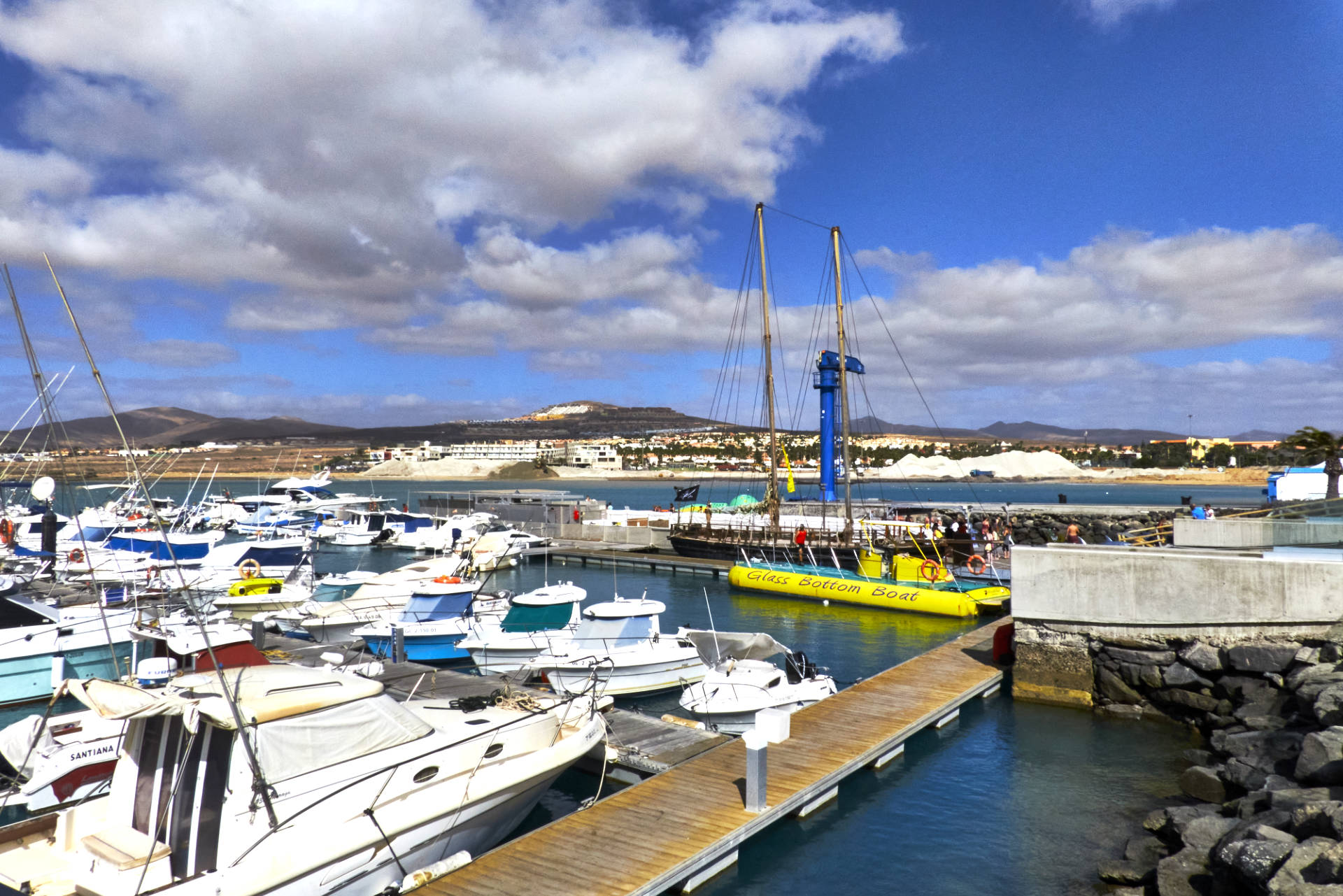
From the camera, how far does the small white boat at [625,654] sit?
19516 millimetres

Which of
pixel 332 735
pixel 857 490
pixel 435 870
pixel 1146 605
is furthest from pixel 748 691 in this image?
pixel 857 490

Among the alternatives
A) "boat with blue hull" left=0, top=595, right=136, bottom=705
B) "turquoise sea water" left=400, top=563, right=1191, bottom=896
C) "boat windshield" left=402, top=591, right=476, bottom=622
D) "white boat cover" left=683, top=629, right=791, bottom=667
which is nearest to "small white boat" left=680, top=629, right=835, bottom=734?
"white boat cover" left=683, top=629, right=791, bottom=667

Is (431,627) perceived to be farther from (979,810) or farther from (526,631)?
(979,810)

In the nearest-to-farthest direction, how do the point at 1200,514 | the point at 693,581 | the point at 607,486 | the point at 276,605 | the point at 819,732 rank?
1. the point at 819,732
2. the point at 276,605
3. the point at 693,581
4. the point at 1200,514
5. the point at 607,486

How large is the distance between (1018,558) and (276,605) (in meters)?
25.0

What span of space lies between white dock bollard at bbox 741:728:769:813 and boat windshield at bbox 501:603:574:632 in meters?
11.1

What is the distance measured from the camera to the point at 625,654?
20.0m

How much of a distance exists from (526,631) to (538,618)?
0.46 m

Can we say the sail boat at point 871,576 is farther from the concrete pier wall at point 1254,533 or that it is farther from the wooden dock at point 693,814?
the wooden dock at point 693,814

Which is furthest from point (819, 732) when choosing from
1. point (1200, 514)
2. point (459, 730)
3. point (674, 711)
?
point (1200, 514)

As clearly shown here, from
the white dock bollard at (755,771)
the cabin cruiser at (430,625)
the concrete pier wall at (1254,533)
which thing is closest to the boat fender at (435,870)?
the white dock bollard at (755,771)

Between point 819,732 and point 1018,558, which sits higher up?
point 1018,558

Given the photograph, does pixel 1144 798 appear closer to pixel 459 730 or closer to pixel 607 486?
pixel 459 730

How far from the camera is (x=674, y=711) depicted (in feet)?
62.8
